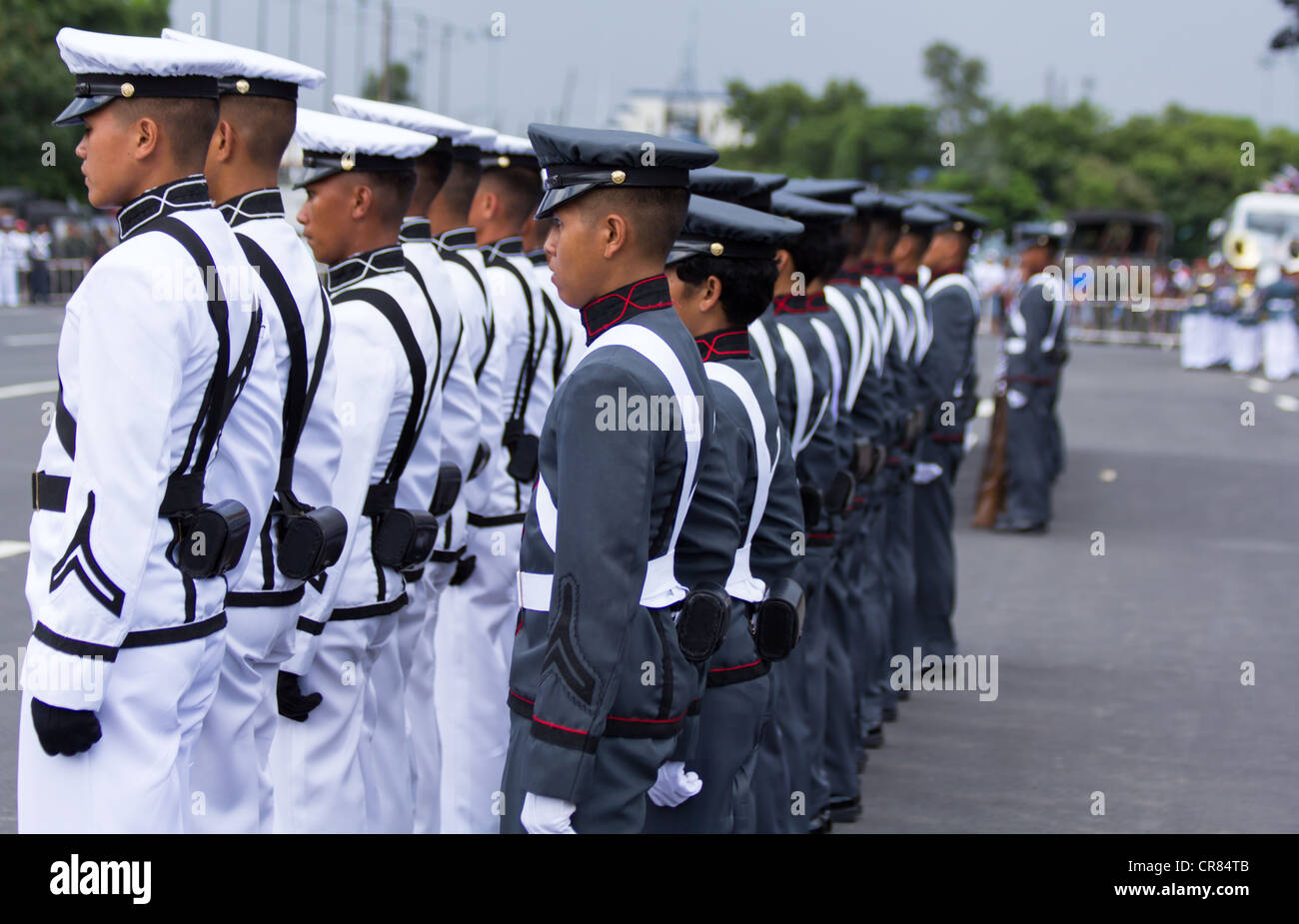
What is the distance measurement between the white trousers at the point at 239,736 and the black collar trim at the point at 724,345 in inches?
44.7

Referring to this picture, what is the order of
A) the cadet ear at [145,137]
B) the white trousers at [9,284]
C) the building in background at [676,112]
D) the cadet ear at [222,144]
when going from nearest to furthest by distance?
the cadet ear at [145,137] → the cadet ear at [222,144] → the white trousers at [9,284] → the building in background at [676,112]

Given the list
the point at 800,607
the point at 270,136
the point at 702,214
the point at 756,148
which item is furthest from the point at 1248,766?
→ the point at 756,148

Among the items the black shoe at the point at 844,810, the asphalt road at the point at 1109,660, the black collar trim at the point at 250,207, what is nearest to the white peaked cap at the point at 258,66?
the black collar trim at the point at 250,207

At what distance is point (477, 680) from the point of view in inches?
215

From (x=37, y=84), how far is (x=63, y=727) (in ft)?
157

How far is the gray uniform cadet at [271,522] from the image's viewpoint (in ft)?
12.0

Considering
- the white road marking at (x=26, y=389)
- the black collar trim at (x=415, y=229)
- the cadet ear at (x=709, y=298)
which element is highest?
the black collar trim at (x=415, y=229)

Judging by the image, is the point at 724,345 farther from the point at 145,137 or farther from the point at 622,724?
the point at 145,137

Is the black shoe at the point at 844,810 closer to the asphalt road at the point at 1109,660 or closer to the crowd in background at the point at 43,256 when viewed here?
the asphalt road at the point at 1109,660

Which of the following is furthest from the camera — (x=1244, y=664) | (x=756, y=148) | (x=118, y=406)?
(x=756, y=148)

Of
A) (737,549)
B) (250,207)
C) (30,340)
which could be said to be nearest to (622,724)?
(737,549)
